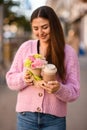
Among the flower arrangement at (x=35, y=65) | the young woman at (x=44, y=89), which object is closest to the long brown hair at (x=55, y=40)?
the young woman at (x=44, y=89)

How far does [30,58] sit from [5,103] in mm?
6718

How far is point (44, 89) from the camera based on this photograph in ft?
9.94

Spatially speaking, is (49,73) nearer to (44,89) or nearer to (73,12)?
(44,89)

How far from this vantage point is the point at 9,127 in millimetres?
7004

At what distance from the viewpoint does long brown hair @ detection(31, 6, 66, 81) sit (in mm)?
3081

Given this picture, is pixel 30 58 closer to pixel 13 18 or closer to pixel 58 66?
pixel 58 66

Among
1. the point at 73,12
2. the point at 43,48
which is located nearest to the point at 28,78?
the point at 43,48

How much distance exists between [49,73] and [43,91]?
0.74 feet

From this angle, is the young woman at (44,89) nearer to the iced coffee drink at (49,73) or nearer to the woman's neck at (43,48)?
the woman's neck at (43,48)

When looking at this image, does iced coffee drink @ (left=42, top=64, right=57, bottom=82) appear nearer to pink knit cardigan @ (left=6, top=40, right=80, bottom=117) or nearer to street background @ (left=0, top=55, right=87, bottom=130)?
pink knit cardigan @ (left=6, top=40, right=80, bottom=117)

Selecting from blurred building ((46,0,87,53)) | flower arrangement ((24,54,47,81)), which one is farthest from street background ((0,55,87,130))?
blurred building ((46,0,87,53))

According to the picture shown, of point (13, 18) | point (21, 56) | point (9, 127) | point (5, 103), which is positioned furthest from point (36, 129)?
point (13, 18)

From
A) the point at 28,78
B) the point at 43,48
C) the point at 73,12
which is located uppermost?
the point at 73,12

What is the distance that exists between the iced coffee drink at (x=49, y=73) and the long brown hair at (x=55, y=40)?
0.52ft
